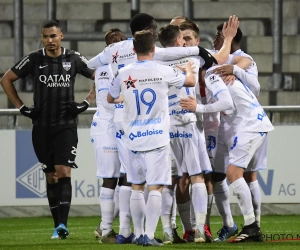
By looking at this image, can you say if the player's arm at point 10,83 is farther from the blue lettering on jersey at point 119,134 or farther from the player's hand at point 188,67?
the player's hand at point 188,67

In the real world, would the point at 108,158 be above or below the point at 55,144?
below

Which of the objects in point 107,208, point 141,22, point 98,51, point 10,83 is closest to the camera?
point 141,22

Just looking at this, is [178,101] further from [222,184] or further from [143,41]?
[222,184]

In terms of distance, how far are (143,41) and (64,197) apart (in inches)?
97.2

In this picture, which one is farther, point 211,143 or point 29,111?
point 29,111

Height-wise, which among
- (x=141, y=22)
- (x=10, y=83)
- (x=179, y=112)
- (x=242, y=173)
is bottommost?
(x=242, y=173)

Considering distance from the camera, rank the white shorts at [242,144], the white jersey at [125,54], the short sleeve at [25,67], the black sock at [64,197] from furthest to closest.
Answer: the short sleeve at [25,67] < the black sock at [64,197] < the white shorts at [242,144] < the white jersey at [125,54]

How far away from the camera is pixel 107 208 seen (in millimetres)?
9234

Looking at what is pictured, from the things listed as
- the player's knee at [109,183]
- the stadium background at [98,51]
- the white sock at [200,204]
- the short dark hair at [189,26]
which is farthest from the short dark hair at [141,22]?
the stadium background at [98,51]

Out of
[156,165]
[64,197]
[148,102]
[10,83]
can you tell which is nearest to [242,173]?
[156,165]

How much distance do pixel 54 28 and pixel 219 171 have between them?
7.65ft

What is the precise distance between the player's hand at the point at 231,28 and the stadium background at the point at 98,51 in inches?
162

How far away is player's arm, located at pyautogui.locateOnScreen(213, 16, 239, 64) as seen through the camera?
8805mm

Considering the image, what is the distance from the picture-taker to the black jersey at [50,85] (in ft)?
32.8
